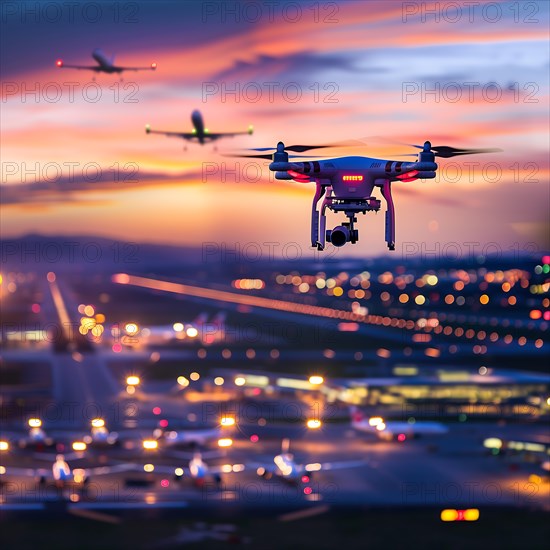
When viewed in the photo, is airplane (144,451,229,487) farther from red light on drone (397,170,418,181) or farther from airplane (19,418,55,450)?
red light on drone (397,170,418,181)

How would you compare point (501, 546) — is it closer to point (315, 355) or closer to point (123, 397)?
point (123, 397)

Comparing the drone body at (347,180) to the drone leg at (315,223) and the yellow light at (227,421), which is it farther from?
the yellow light at (227,421)

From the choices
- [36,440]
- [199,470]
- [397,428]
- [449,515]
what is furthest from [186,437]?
[449,515]

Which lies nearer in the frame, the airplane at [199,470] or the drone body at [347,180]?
the drone body at [347,180]

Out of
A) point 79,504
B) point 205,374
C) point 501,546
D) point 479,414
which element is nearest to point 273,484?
point 79,504

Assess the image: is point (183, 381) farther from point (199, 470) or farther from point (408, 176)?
point (408, 176)

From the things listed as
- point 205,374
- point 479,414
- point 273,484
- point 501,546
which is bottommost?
point 501,546

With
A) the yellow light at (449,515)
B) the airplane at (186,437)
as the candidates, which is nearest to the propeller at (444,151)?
the yellow light at (449,515)
